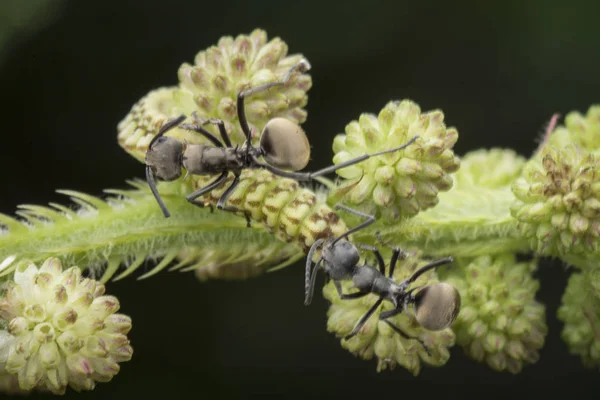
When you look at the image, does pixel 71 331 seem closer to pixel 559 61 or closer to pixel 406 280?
pixel 406 280

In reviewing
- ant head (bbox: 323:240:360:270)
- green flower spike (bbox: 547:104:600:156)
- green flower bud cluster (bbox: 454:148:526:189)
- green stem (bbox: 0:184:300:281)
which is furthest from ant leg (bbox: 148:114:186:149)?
green flower spike (bbox: 547:104:600:156)

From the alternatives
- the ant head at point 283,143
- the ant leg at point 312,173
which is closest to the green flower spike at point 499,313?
the ant leg at point 312,173

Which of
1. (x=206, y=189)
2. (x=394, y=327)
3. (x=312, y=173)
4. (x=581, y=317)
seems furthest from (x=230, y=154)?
(x=581, y=317)

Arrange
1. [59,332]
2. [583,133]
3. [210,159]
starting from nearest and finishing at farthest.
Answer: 1. [59,332]
2. [210,159]
3. [583,133]

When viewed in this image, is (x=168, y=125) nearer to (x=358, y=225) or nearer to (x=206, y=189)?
(x=206, y=189)

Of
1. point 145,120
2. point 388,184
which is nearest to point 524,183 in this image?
point 388,184

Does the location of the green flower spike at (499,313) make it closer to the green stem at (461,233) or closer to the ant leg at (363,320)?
the green stem at (461,233)
